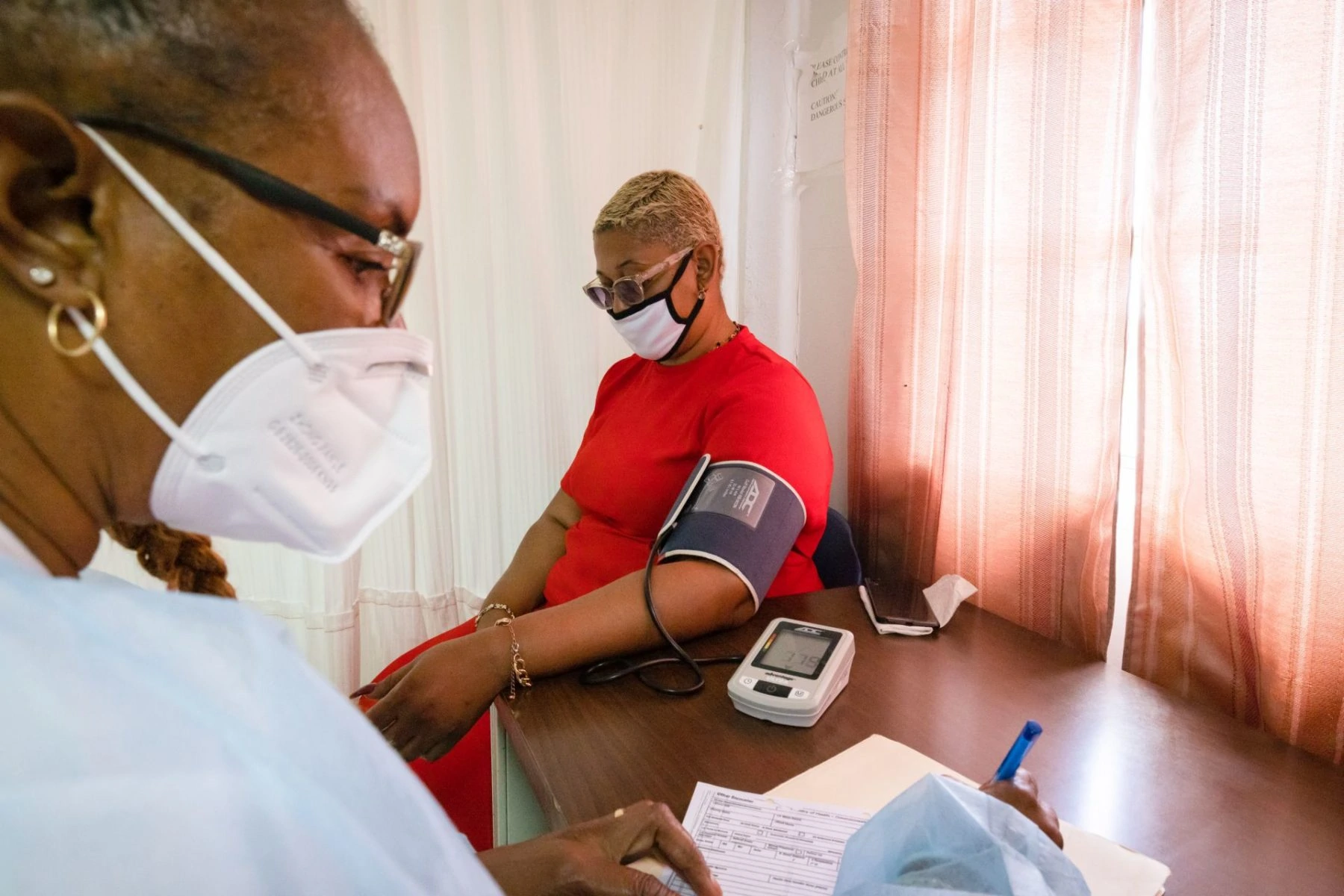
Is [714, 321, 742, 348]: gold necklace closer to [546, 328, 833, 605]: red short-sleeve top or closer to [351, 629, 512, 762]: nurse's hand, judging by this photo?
[546, 328, 833, 605]: red short-sleeve top

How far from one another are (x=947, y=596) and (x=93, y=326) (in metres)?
1.07

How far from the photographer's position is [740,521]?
1.04 meters

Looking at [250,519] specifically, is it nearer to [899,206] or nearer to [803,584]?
[803,584]

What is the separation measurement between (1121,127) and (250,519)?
1.11 m

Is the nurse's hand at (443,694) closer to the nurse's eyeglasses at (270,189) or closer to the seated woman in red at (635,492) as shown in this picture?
the seated woman in red at (635,492)

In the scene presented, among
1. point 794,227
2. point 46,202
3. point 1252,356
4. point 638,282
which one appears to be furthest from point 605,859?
point 794,227

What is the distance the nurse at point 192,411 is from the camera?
0.31m

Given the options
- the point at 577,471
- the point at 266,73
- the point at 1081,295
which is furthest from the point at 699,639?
the point at 266,73

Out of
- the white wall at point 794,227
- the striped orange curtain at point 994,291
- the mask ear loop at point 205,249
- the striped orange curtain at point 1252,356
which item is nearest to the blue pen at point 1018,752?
the striped orange curtain at point 1252,356

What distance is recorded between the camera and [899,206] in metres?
1.38

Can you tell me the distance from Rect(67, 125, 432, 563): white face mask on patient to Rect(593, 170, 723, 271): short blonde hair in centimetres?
79

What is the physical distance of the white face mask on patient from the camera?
1.57 feet

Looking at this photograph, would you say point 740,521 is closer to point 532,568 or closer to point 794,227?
point 532,568

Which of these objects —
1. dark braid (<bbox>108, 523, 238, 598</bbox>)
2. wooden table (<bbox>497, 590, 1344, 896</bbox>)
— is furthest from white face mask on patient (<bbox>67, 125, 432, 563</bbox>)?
wooden table (<bbox>497, 590, 1344, 896</bbox>)
